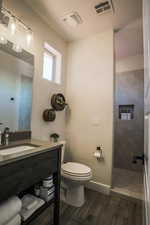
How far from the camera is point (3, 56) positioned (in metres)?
1.40

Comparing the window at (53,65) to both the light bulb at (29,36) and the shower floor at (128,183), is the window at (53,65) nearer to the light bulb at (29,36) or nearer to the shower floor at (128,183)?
the light bulb at (29,36)

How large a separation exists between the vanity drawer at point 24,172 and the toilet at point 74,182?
0.43 metres

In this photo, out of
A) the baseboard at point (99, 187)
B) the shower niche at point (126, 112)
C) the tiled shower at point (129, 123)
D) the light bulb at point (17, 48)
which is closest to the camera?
the light bulb at point (17, 48)

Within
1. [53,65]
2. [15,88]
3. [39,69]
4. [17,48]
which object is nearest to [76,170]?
[15,88]

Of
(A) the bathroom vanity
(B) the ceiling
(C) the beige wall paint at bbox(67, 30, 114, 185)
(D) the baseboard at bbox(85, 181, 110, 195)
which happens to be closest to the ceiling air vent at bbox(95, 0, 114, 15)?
(B) the ceiling

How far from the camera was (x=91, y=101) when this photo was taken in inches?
85.6

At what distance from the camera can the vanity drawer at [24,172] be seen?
0.84 metres

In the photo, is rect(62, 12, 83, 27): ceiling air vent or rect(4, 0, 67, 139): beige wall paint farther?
rect(62, 12, 83, 27): ceiling air vent

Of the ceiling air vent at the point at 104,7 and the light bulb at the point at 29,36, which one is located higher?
the ceiling air vent at the point at 104,7

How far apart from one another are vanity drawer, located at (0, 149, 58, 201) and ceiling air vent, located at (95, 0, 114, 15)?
185cm

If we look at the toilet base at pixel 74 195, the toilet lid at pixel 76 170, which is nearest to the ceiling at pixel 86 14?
the toilet lid at pixel 76 170

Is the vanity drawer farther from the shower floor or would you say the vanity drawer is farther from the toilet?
the shower floor

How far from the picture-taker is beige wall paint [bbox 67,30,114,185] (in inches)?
79.4

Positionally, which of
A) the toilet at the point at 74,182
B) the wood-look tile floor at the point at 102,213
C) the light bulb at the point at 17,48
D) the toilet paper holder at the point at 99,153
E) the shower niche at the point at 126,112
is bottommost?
the wood-look tile floor at the point at 102,213
